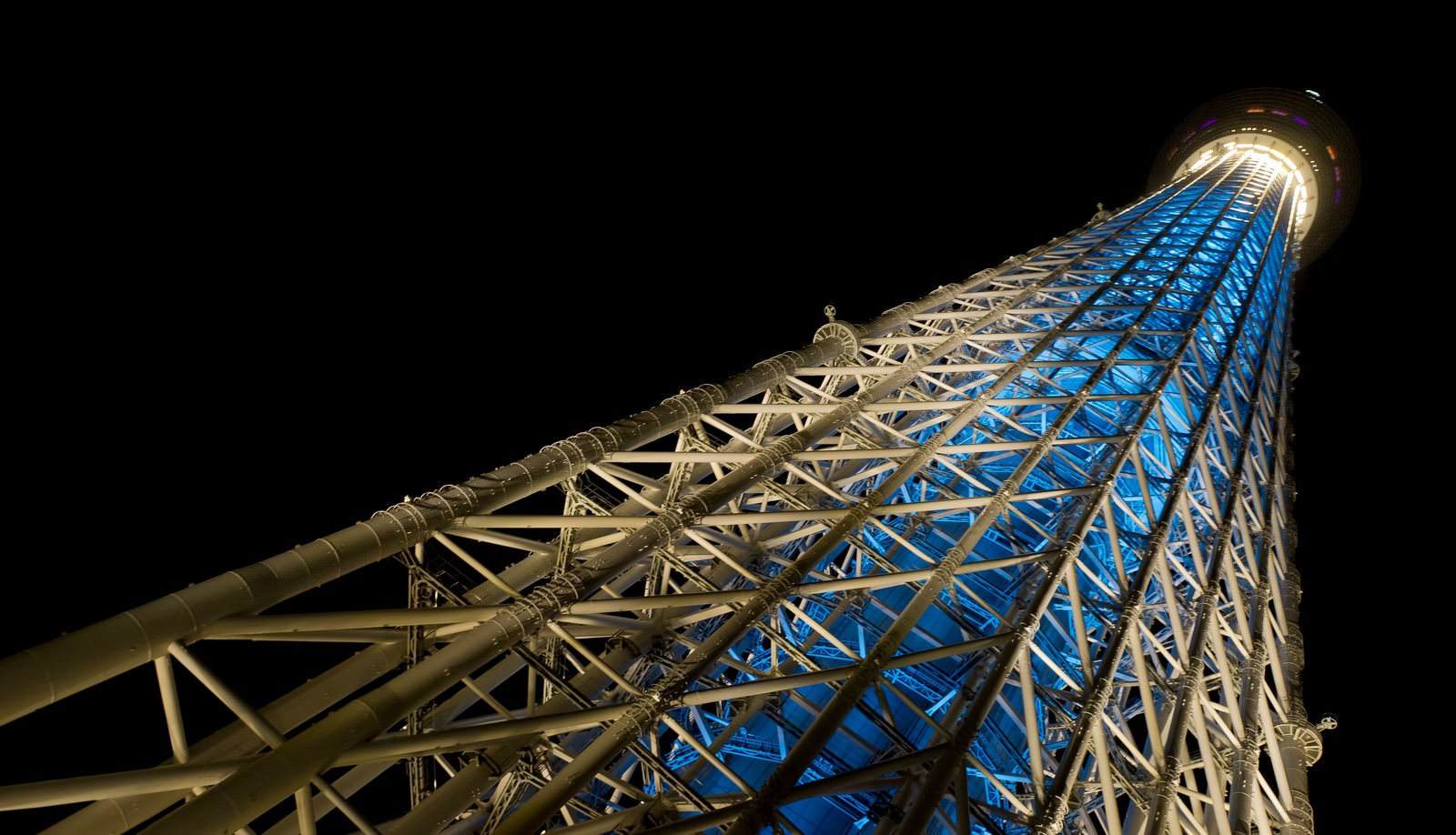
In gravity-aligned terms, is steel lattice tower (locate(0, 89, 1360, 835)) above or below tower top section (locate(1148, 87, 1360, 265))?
below

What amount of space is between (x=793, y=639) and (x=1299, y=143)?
186ft

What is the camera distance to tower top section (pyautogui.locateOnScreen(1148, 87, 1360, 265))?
57094mm

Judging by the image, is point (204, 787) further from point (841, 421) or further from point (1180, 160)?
point (1180, 160)

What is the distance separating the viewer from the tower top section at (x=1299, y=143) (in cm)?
5709

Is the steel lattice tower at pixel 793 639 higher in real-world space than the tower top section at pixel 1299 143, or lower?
lower

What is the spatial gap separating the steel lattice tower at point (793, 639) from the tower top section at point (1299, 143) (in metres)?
36.7

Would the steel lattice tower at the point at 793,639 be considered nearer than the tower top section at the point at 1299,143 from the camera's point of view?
Yes

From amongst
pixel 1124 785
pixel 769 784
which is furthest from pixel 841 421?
pixel 769 784

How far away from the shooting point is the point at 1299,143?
188 feet

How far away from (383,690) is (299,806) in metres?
1.36

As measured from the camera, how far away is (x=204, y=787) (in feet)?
28.0

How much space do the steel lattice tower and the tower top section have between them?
3674 centimetres

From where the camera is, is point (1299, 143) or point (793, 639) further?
point (1299, 143)

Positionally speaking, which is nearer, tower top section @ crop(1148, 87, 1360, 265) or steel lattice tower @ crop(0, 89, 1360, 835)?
steel lattice tower @ crop(0, 89, 1360, 835)
